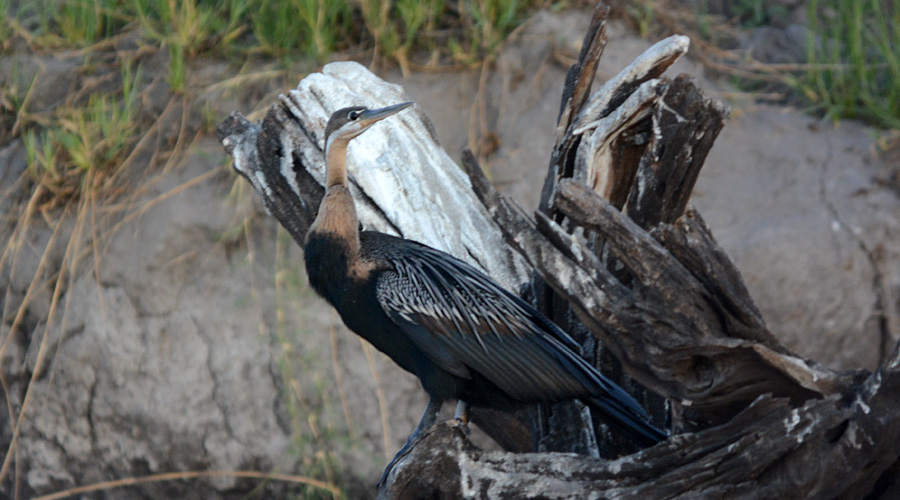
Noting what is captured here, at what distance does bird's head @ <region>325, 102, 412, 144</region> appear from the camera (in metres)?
2.30

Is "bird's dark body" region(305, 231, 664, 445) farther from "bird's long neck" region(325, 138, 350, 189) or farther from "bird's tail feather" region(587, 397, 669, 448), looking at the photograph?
"bird's long neck" region(325, 138, 350, 189)

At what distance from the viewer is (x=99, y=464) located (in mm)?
3688

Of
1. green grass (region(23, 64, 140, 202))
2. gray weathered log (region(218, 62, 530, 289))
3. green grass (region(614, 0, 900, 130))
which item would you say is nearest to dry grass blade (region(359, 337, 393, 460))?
gray weathered log (region(218, 62, 530, 289))

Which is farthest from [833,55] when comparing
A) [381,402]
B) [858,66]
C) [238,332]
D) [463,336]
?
[238,332]

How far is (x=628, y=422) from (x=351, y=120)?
3.43 ft

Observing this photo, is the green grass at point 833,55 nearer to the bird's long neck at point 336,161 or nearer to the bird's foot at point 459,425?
the bird's long neck at point 336,161

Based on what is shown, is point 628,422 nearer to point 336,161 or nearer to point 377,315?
point 377,315

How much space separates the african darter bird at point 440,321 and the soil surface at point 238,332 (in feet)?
4.69

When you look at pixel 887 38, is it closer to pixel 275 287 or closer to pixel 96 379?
pixel 275 287

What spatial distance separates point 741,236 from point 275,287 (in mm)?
1998

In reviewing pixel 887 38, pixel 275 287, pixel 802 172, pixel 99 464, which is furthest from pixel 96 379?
pixel 887 38

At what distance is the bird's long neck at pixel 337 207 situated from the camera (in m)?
2.23

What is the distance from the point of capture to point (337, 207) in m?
2.26

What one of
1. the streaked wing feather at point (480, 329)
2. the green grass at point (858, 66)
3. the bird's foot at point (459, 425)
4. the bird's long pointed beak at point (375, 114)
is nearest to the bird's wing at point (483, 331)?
the streaked wing feather at point (480, 329)
